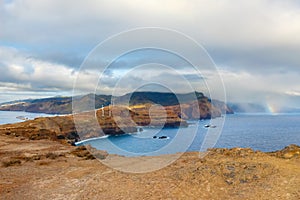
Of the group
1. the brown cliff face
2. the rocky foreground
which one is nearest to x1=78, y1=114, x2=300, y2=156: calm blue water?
the brown cliff face

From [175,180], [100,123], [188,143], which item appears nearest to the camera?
[175,180]

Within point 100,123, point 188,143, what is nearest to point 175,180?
point 188,143

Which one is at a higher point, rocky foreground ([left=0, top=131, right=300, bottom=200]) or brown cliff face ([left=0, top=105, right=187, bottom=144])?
rocky foreground ([left=0, top=131, right=300, bottom=200])

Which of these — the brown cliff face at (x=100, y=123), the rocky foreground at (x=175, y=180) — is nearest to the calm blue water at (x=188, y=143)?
the brown cliff face at (x=100, y=123)

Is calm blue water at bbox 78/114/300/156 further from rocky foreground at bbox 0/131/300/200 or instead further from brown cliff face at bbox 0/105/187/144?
rocky foreground at bbox 0/131/300/200

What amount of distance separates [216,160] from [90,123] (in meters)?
121

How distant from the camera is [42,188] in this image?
18.2 metres

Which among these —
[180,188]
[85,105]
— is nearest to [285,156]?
[180,188]

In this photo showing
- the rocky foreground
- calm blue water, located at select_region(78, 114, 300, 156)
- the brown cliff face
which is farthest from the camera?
the brown cliff face

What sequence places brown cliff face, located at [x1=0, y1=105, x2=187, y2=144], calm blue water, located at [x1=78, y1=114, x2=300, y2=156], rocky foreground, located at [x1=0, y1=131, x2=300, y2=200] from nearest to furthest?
rocky foreground, located at [x1=0, y1=131, x2=300, y2=200]
calm blue water, located at [x1=78, y1=114, x2=300, y2=156]
brown cliff face, located at [x1=0, y1=105, x2=187, y2=144]

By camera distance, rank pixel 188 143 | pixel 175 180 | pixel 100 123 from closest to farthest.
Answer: pixel 175 180 → pixel 188 143 → pixel 100 123

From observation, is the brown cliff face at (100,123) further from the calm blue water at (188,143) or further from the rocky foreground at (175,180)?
the rocky foreground at (175,180)

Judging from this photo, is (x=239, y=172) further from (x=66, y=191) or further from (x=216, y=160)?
(x=66, y=191)

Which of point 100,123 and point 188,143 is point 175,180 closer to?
point 188,143
